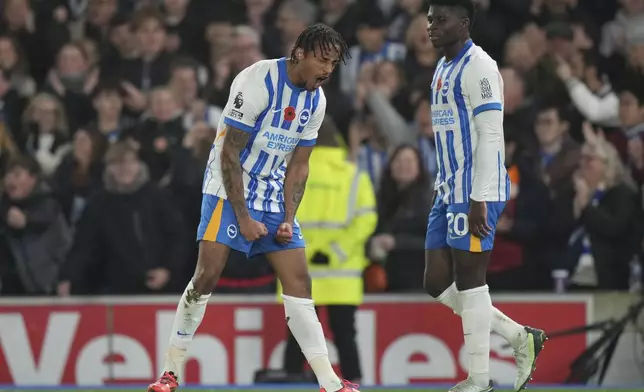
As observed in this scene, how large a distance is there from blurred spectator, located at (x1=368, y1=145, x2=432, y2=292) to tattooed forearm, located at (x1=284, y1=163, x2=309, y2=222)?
315 centimetres

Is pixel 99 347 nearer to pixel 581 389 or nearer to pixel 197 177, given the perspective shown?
pixel 197 177

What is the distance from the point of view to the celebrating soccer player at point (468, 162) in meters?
6.57

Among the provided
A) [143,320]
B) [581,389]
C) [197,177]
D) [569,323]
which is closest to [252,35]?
[197,177]

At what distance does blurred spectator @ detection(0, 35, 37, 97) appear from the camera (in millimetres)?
10969

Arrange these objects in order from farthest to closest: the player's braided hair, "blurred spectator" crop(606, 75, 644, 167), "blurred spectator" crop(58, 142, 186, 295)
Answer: "blurred spectator" crop(606, 75, 644, 167) → "blurred spectator" crop(58, 142, 186, 295) → the player's braided hair

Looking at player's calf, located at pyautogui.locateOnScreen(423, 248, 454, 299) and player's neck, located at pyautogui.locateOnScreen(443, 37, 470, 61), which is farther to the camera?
player's calf, located at pyautogui.locateOnScreen(423, 248, 454, 299)

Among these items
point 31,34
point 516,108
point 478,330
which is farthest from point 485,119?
point 31,34

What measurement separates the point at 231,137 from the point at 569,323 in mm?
4284

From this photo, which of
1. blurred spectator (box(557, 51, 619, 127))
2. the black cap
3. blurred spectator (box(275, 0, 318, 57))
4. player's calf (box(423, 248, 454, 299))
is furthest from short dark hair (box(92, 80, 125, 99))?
player's calf (box(423, 248, 454, 299))

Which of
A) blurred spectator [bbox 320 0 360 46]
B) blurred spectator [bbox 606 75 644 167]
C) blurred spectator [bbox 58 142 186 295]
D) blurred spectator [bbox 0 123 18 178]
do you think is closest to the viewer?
blurred spectator [bbox 58 142 186 295]

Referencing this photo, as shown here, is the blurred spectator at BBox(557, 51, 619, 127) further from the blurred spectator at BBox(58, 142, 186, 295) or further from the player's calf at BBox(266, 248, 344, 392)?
the player's calf at BBox(266, 248, 344, 392)

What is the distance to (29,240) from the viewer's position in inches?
388

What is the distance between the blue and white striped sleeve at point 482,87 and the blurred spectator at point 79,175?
14.3ft

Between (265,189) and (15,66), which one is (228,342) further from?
(265,189)
